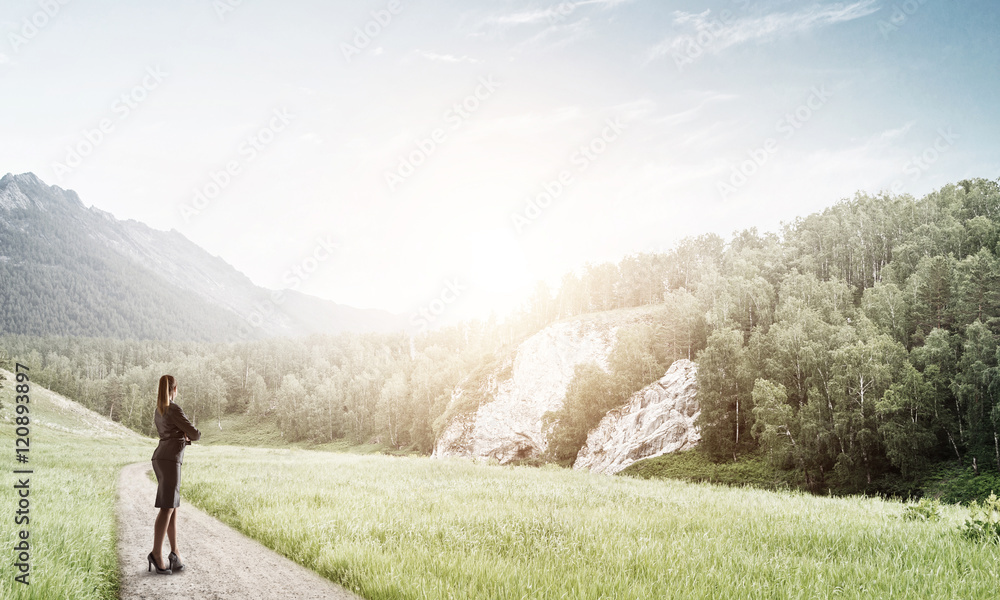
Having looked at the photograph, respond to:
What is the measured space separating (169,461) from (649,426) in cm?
7866

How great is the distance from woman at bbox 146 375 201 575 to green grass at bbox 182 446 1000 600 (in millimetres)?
1985

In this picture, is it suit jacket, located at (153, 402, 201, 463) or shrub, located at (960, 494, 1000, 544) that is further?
shrub, located at (960, 494, 1000, 544)

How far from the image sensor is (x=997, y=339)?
173 feet

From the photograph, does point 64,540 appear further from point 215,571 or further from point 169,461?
point 215,571

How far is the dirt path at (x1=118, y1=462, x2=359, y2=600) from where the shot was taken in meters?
7.02

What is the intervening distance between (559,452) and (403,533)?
271 ft

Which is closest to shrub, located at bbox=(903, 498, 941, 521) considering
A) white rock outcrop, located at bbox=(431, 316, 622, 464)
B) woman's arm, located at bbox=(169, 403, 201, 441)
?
woman's arm, located at bbox=(169, 403, 201, 441)

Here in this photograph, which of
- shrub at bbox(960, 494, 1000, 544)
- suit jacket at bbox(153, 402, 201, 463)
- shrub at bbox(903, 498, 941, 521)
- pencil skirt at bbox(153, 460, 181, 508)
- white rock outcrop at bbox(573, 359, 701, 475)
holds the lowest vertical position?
white rock outcrop at bbox(573, 359, 701, 475)

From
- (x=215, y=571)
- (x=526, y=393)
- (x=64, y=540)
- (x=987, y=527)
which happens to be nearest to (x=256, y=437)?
(x=526, y=393)

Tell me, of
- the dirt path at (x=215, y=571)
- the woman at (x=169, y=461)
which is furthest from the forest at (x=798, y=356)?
the woman at (x=169, y=461)

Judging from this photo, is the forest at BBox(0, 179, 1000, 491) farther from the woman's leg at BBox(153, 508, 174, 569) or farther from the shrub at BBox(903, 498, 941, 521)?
the woman's leg at BBox(153, 508, 174, 569)

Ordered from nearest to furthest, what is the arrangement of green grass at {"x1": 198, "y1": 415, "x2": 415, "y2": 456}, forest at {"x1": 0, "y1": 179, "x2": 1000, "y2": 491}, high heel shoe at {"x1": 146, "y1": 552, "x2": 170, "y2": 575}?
high heel shoe at {"x1": 146, "y1": 552, "x2": 170, "y2": 575} → forest at {"x1": 0, "y1": 179, "x2": 1000, "y2": 491} → green grass at {"x1": 198, "y1": 415, "x2": 415, "y2": 456}

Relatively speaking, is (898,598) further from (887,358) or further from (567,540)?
(887,358)

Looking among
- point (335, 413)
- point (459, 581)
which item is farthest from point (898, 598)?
point (335, 413)
